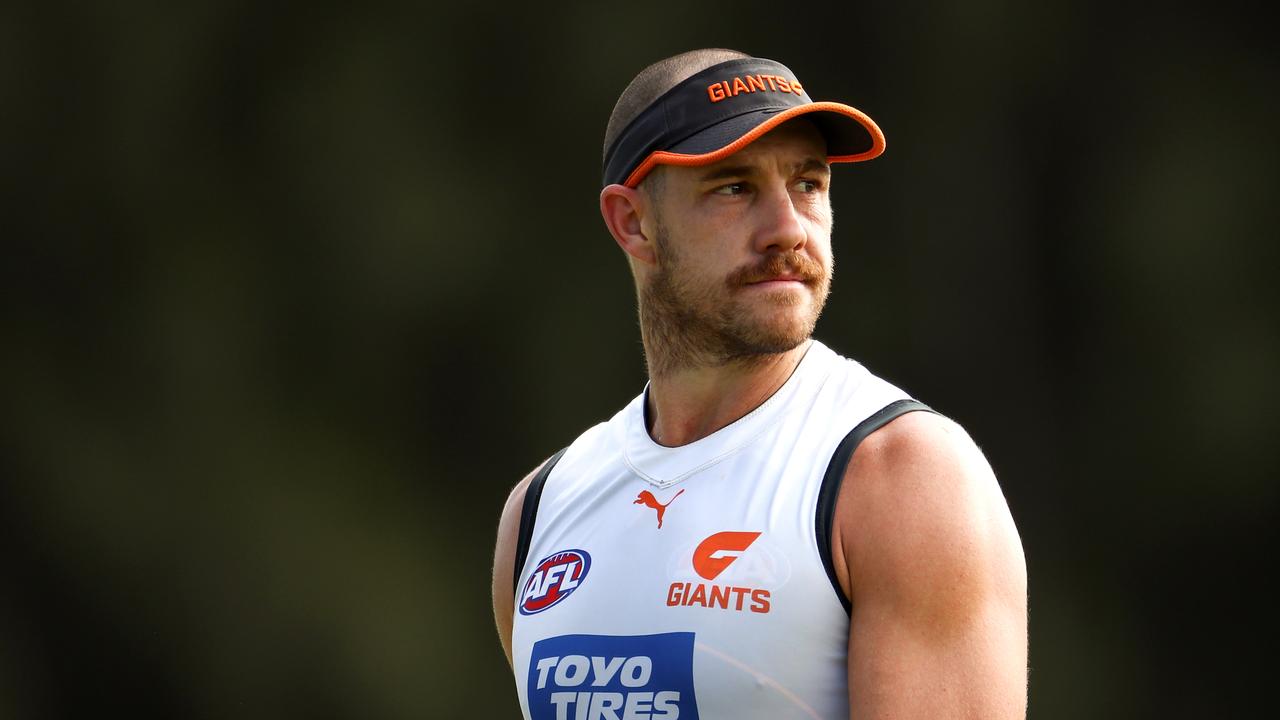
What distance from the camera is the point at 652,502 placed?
7.39 ft

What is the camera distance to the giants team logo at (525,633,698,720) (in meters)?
2.02

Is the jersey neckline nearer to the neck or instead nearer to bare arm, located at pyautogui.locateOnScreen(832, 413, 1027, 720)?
the neck

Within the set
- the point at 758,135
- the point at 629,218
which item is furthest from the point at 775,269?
the point at 629,218

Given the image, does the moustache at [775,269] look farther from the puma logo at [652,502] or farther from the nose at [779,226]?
the puma logo at [652,502]

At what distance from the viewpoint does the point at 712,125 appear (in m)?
2.24

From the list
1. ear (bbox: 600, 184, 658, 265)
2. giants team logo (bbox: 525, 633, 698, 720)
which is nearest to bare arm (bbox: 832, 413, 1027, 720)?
giants team logo (bbox: 525, 633, 698, 720)

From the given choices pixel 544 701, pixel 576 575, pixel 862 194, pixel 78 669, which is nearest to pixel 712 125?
pixel 576 575

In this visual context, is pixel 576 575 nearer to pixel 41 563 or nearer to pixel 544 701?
pixel 544 701

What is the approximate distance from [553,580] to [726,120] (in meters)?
0.76

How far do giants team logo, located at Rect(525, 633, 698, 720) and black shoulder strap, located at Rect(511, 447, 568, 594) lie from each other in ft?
0.77

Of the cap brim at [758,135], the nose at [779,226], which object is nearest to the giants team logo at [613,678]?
the nose at [779,226]

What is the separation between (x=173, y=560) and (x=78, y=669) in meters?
0.53

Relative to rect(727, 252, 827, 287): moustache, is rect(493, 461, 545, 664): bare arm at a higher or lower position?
lower

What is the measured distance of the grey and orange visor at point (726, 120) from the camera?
2.21 meters
